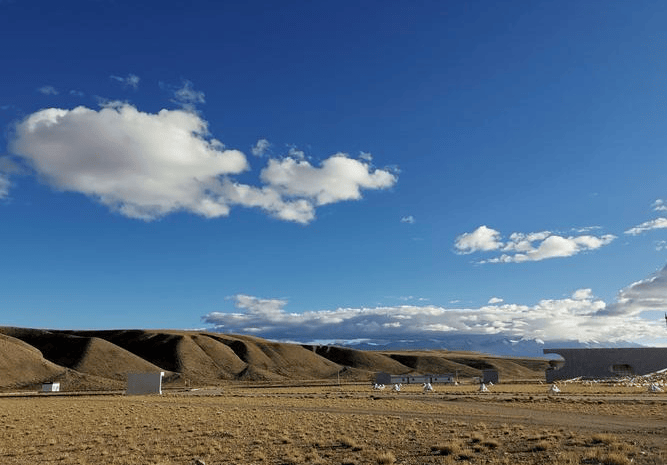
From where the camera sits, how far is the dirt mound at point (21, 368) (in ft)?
373

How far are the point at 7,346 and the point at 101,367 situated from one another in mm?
21092

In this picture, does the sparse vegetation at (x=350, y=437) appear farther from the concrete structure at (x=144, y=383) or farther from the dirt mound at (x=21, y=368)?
the dirt mound at (x=21, y=368)

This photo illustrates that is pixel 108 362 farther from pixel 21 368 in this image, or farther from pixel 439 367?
pixel 439 367

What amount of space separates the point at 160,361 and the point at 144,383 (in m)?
81.5

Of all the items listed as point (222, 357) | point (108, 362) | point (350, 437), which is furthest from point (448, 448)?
point (222, 357)

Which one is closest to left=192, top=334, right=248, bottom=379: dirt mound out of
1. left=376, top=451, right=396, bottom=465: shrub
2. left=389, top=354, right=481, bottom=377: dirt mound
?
left=389, top=354, right=481, bottom=377: dirt mound

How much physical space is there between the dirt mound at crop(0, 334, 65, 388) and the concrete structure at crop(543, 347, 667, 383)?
10376 centimetres

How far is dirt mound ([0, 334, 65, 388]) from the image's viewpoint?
114 m

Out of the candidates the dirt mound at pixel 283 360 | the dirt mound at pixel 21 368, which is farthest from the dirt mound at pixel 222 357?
the dirt mound at pixel 21 368

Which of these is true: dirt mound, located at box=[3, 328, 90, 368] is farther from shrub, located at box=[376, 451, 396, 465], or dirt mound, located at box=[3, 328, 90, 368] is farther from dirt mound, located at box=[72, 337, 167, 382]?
shrub, located at box=[376, 451, 396, 465]

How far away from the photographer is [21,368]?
119688mm

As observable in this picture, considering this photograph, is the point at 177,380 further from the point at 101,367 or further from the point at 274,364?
the point at 274,364

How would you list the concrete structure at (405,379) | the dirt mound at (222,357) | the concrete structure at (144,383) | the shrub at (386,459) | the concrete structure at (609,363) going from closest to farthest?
the shrub at (386,459), the concrete structure at (144,383), the concrete structure at (405,379), the concrete structure at (609,363), the dirt mound at (222,357)

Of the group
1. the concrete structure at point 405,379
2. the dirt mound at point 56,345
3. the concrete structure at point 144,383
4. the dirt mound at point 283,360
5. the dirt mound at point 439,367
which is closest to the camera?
the concrete structure at point 144,383
